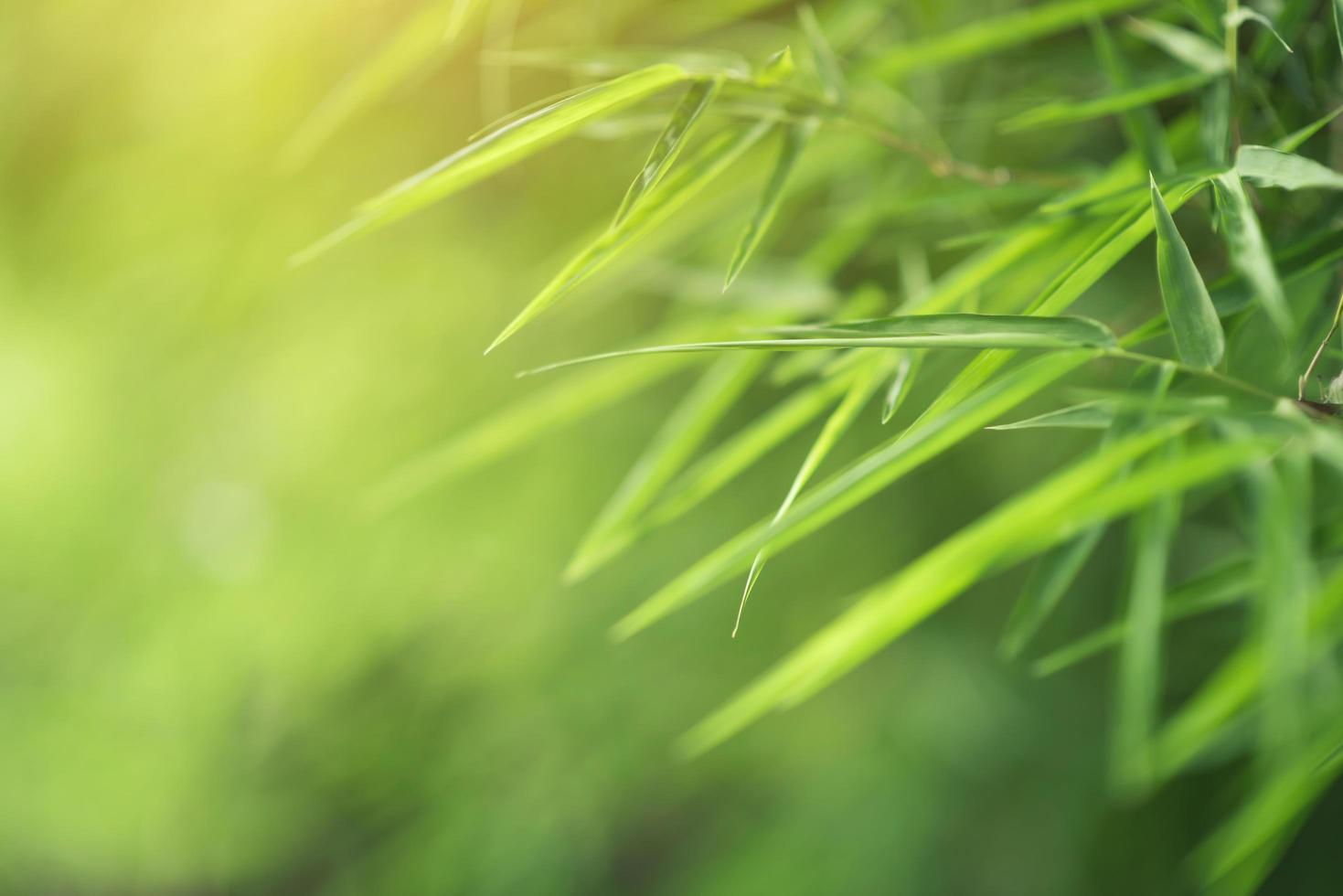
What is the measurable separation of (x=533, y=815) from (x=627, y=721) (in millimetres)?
113

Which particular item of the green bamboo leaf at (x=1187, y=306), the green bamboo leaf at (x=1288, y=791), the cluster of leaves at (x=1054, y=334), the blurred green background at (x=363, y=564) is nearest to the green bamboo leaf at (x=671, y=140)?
the cluster of leaves at (x=1054, y=334)

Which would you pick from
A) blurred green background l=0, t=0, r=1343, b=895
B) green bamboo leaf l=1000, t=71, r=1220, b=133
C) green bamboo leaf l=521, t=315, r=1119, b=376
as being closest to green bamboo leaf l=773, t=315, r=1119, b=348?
green bamboo leaf l=521, t=315, r=1119, b=376

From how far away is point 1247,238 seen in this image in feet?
0.66

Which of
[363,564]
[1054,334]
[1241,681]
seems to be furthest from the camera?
[363,564]

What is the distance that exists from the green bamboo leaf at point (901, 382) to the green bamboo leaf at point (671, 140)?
0.25 feet

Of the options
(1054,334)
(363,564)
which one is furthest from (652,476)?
(363,564)

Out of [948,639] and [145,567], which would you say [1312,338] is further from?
[145,567]

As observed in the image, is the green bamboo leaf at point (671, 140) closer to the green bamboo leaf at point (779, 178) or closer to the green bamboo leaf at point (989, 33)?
the green bamboo leaf at point (779, 178)

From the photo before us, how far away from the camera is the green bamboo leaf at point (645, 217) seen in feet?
0.63

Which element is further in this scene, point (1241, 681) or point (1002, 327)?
point (1241, 681)

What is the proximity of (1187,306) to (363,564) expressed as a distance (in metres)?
0.68

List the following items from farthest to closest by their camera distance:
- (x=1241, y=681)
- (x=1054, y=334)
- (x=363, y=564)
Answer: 1. (x=363, y=564)
2. (x=1241, y=681)
3. (x=1054, y=334)

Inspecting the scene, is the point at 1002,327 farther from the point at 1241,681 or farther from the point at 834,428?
the point at 1241,681

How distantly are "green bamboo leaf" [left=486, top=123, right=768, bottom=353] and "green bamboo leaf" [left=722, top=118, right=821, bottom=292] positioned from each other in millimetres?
12
